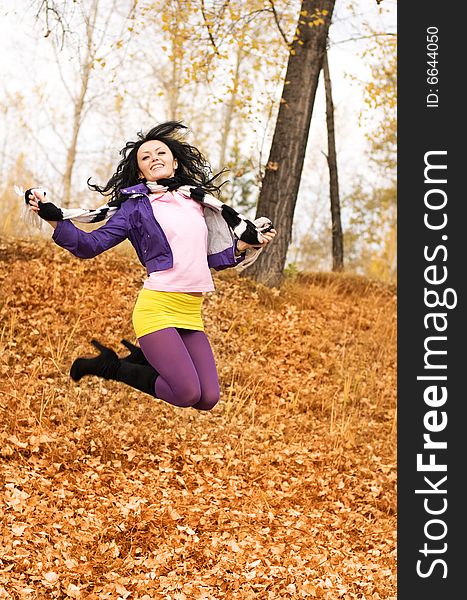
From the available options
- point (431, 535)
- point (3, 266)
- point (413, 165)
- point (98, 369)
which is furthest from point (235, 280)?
point (98, 369)

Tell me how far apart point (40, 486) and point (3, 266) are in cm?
348

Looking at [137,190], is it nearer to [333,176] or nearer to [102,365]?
[102,365]

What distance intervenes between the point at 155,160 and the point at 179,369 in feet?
3.93

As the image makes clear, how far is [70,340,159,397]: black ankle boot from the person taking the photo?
4.17m

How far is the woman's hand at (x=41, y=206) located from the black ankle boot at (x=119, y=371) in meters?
0.87

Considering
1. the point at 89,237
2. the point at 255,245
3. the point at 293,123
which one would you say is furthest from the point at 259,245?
the point at 293,123

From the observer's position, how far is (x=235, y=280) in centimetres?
1018

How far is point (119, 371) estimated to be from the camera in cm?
427

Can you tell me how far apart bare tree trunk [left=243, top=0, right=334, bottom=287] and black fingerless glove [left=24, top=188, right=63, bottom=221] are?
6516 mm

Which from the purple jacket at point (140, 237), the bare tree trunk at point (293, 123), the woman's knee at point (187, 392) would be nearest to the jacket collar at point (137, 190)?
the purple jacket at point (140, 237)

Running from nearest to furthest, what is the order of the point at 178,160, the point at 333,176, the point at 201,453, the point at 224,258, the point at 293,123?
the point at 224,258
the point at 178,160
the point at 201,453
the point at 293,123
the point at 333,176

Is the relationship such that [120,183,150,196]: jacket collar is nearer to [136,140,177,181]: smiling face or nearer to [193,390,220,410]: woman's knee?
[136,140,177,181]: smiling face

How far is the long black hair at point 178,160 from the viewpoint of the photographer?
4.33 meters

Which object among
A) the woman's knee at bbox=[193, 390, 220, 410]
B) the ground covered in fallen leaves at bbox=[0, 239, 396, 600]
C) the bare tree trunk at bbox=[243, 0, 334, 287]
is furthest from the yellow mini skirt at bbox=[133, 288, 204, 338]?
the bare tree trunk at bbox=[243, 0, 334, 287]
